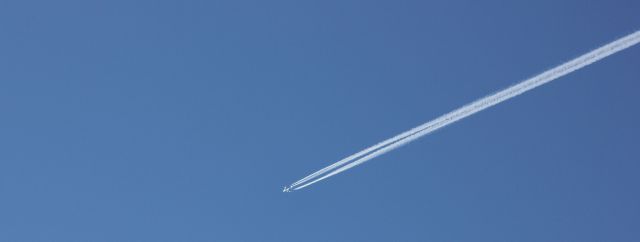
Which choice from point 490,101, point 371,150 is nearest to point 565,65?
point 490,101

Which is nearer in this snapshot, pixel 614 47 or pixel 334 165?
pixel 614 47

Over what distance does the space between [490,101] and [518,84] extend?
1.57 ft

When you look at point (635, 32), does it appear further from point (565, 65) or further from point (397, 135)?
point (397, 135)

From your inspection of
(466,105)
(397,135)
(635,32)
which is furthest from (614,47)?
(397,135)

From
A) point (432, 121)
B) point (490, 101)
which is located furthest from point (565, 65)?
point (432, 121)

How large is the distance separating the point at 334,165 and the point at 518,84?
297cm

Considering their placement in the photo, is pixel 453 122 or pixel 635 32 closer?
pixel 635 32

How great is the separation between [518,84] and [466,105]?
83 cm

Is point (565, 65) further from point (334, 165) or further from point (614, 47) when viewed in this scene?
point (334, 165)

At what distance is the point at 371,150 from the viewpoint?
13.2 metres

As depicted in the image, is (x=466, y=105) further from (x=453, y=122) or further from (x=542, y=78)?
(x=542, y=78)

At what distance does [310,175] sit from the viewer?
43.1 ft

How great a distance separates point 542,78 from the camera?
1266 centimetres

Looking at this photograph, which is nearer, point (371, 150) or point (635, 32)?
point (635, 32)
